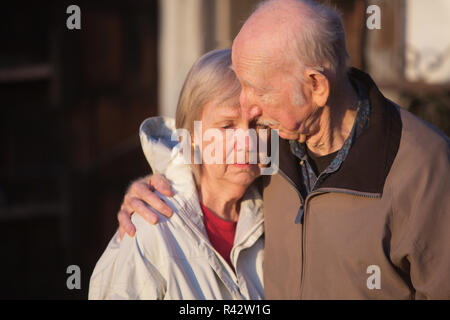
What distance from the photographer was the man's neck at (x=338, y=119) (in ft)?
6.56

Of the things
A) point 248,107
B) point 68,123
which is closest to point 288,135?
point 248,107

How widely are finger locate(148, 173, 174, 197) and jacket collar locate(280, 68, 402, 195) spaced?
1.98 feet

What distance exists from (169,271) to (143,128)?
657 mm

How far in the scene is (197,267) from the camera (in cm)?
205

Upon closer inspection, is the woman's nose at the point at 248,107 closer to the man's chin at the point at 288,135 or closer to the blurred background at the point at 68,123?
the man's chin at the point at 288,135

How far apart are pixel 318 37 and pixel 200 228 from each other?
84 centimetres

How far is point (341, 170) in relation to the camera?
1942 mm

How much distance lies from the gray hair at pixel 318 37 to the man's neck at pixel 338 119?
130 mm

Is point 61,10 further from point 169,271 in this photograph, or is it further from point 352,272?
point 352,272

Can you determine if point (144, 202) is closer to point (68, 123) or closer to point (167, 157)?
point (167, 157)

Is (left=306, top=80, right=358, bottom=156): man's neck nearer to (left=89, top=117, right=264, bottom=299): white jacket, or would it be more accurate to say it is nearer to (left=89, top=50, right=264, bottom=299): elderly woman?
(left=89, top=50, right=264, bottom=299): elderly woman

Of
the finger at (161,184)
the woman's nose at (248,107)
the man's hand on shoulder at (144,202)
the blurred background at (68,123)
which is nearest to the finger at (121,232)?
the man's hand on shoulder at (144,202)
